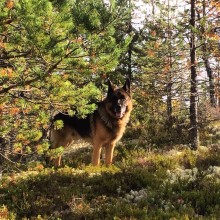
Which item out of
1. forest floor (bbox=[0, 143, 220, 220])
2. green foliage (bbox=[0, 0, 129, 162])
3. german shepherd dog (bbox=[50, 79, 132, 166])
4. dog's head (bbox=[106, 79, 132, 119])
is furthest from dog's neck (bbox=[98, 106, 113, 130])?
green foliage (bbox=[0, 0, 129, 162])

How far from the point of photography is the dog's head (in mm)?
10469

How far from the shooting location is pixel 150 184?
8.53 meters

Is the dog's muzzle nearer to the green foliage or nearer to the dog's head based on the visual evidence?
the dog's head

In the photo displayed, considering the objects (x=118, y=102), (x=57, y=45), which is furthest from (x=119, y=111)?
(x=57, y=45)

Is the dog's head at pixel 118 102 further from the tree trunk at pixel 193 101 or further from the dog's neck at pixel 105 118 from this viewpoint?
the tree trunk at pixel 193 101

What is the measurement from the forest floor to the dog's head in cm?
174

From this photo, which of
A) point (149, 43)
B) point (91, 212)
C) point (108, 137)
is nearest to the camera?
point (91, 212)

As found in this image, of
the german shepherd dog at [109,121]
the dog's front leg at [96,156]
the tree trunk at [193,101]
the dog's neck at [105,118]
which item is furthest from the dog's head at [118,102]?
the tree trunk at [193,101]

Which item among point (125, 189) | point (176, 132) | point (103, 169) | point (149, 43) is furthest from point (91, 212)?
point (149, 43)

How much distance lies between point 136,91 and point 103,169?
22.8 feet

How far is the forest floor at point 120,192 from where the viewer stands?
279 inches

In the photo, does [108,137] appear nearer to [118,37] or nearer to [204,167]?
[204,167]

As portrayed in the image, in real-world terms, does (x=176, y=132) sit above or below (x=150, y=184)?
above

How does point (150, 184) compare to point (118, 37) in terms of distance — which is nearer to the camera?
point (150, 184)
